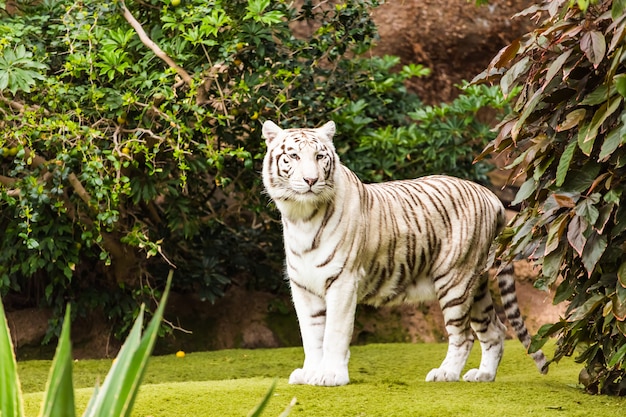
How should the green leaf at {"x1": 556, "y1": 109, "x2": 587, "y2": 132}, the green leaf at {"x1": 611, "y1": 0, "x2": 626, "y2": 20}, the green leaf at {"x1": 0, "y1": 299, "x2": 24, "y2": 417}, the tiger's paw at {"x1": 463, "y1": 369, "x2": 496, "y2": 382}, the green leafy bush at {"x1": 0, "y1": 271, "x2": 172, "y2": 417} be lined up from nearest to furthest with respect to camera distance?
the green leafy bush at {"x1": 0, "y1": 271, "x2": 172, "y2": 417} < the green leaf at {"x1": 0, "y1": 299, "x2": 24, "y2": 417} < the green leaf at {"x1": 611, "y1": 0, "x2": 626, "y2": 20} < the green leaf at {"x1": 556, "y1": 109, "x2": 587, "y2": 132} < the tiger's paw at {"x1": 463, "y1": 369, "x2": 496, "y2": 382}

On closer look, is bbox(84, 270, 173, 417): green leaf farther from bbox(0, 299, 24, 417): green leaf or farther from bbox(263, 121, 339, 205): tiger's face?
bbox(263, 121, 339, 205): tiger's face

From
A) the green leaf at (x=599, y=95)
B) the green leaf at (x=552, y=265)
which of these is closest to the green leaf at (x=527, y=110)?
the green leaf at (x=599, y=95)

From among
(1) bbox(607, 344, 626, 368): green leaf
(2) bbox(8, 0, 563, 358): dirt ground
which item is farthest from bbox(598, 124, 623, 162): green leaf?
(2) bbox(8, 0, 563, 358): dirt ground

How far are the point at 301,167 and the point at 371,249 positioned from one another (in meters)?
0.73

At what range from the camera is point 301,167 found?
219 inches

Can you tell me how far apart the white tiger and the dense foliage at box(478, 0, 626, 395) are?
0.89 meters

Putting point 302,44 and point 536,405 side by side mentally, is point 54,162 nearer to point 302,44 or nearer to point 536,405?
point 302,44

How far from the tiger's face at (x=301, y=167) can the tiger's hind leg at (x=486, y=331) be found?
1.36 metres

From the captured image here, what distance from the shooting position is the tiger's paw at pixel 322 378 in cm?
550

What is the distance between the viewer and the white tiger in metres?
5.62

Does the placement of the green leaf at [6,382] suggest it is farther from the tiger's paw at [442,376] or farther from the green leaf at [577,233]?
the tiger's paw at [442,376]

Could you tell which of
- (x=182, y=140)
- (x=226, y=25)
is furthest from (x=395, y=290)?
(x=226, y=25)

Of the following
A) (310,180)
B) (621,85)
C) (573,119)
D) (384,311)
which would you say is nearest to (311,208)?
(310,180)

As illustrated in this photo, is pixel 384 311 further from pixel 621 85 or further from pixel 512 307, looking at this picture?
pixel 621 85
